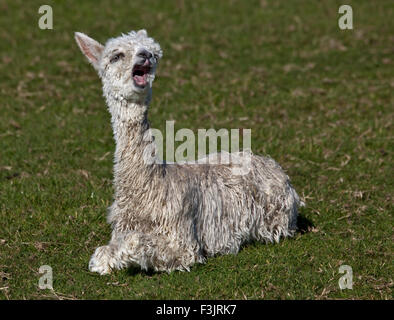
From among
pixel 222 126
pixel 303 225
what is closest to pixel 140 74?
pixel 303 225

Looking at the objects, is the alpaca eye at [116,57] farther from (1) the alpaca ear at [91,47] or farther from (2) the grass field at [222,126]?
(2) the grass field at [222,126]

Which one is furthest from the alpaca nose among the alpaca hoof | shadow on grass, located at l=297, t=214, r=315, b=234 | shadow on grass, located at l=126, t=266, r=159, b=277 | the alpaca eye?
shadow on grass, located at l=297, t=214, r=315, b=234

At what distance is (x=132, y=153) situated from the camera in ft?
22.7

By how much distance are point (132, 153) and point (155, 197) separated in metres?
0.52

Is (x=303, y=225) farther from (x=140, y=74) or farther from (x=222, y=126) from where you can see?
(x=222, y=126)

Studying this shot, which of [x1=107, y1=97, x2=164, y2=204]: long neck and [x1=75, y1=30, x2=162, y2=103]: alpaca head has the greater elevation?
[x1=75, y1=30, x2=162, y2=103]: alpaca head

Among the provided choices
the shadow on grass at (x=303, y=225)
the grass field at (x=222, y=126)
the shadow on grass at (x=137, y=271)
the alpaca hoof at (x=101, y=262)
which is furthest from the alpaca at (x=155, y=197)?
the shadow on grass at (x=303, y=225)

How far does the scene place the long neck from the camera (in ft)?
22.0

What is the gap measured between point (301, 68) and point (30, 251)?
9501 millimetres

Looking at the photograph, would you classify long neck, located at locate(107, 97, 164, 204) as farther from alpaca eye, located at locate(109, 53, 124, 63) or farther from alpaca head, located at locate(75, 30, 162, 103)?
alpaca eye, located at locate(109, 53, 124, 63)

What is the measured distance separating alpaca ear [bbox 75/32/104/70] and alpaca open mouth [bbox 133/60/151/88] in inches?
24.1

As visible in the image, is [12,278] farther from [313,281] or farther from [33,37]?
[33,37]

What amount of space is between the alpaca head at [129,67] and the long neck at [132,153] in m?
0.14
